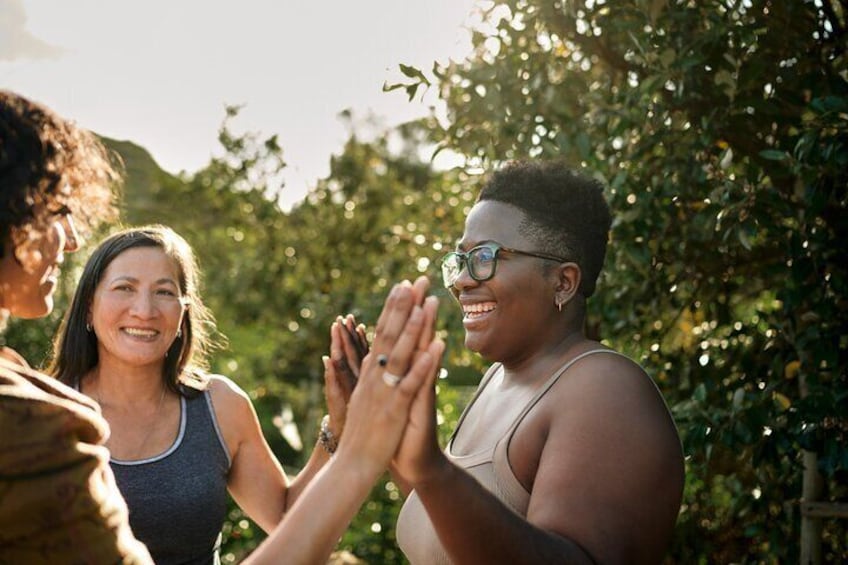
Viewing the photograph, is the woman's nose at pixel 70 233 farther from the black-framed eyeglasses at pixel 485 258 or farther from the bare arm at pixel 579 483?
the black-framed eyeglasses at pixel 485 258

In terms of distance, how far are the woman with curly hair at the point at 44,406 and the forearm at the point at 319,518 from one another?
236 mm

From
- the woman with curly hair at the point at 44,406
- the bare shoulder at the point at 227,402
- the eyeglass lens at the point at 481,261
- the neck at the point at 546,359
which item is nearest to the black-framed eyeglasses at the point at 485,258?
the eyeglass lens at the point at 481,261

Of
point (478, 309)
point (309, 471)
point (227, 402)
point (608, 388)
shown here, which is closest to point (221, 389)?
point (227, 402)

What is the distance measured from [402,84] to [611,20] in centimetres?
82

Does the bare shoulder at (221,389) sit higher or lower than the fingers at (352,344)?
lower

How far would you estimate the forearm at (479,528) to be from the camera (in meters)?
1.99

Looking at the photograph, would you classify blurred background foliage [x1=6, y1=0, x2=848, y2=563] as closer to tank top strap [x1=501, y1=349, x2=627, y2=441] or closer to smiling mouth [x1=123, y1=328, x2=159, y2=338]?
tank top strap [x1=501, y1=349, x2=627, y2=441]

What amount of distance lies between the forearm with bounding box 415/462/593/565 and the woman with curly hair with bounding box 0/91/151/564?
0.55m

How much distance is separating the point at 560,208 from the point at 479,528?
982 millimetres

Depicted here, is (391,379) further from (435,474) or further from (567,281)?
(567,281)

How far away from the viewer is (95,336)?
3.45m

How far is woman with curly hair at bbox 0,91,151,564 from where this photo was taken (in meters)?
1.68

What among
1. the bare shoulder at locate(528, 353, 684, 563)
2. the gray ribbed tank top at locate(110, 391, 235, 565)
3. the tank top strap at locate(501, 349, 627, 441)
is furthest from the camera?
the gray ribbed tank top at locate(110, 391, 235, 565)

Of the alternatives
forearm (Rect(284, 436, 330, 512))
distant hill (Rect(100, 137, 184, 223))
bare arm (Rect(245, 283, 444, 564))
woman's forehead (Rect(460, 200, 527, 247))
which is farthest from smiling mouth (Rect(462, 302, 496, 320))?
distant hill (Rect(100, 137, 184, 223))
